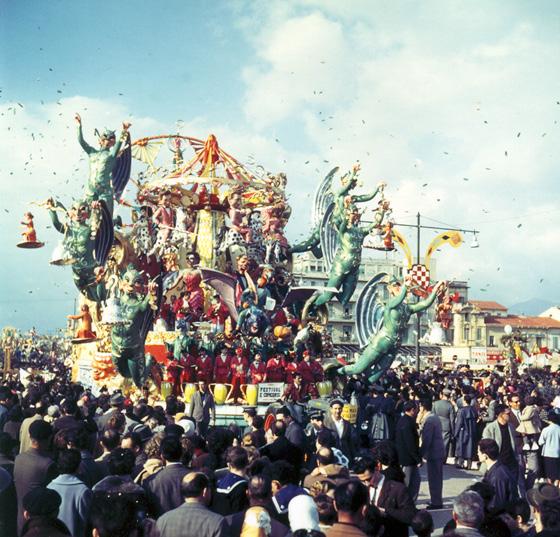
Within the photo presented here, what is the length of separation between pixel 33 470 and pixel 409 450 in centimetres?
513

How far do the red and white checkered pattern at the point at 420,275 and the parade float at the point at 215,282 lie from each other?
0.04 meters

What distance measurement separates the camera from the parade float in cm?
1830

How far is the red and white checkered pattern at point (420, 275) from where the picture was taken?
24.5 m

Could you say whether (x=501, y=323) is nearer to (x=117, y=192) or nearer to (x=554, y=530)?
(x=117, y=192)

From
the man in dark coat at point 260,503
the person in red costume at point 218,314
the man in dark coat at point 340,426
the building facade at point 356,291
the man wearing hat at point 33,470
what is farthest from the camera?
the building facade at point 356,291

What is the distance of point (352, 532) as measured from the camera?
15.1ft

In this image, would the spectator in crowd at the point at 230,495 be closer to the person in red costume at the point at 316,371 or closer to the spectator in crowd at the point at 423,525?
the spectator in crowd at the point at 423,525

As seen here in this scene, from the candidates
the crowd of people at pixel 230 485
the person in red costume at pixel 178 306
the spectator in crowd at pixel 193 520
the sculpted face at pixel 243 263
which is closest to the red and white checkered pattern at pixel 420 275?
the sculpted face at pixel 243 263

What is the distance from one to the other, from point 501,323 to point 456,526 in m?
79.7

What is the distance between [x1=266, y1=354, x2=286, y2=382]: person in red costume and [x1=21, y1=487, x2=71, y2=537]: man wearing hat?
13650 mm

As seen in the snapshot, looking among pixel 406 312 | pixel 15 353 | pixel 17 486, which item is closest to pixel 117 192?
pixel 406 312

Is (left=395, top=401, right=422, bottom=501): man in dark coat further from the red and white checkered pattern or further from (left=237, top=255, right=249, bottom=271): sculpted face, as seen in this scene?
the red and white checkered pattern

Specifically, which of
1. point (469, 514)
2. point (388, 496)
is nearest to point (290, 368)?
point (388, 496)

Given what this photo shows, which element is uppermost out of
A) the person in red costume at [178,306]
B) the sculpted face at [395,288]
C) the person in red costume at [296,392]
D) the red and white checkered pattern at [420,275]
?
the red and white checkered pattern at [420,275]
